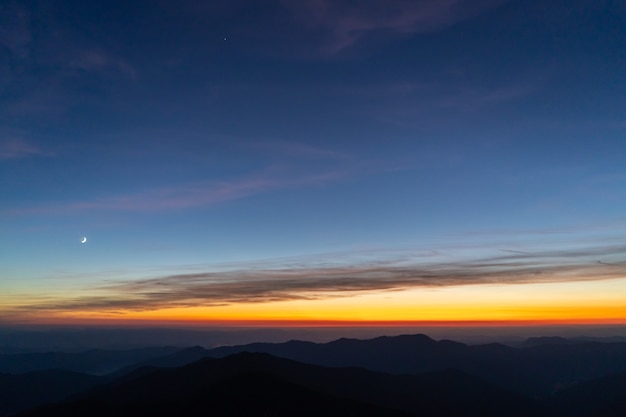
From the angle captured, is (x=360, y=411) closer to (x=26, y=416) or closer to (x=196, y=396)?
(x=196, y=396)

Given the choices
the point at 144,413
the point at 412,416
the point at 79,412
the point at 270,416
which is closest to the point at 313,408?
the point at 270,416

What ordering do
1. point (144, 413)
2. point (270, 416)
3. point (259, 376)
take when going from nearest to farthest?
point (270, 416) < point (144, 413) < point (259, 376)

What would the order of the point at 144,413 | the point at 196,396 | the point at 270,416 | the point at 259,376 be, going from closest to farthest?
the point at 270,416 → the point at 144,413 → the point at 196,396 → the point at 259,376

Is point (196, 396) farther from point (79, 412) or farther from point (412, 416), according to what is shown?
point (412, 416)

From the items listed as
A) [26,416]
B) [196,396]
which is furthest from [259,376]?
[26,416]

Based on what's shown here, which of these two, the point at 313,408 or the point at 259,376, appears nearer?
the point at 313,408

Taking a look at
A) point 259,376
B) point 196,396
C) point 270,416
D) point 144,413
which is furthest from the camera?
point 259,376

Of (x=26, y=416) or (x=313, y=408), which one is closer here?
(x=313, y=408)

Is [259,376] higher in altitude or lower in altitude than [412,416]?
higher
